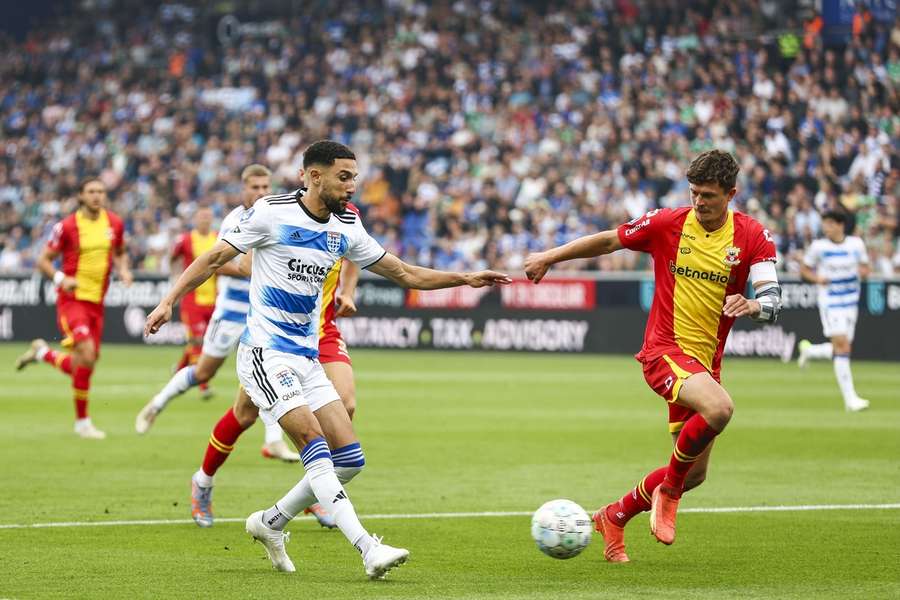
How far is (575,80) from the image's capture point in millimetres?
35188

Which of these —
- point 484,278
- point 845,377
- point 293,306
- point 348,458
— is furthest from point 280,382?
point 845,377

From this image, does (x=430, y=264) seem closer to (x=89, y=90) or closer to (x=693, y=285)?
(x=89, y=90)

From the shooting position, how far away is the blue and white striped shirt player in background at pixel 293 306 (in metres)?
7.92

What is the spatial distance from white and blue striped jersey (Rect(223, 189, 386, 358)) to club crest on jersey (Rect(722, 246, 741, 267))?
2.09 metres

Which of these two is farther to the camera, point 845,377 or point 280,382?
point 845,377

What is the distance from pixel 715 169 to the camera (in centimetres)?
822

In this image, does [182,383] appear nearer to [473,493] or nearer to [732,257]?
[473,493]

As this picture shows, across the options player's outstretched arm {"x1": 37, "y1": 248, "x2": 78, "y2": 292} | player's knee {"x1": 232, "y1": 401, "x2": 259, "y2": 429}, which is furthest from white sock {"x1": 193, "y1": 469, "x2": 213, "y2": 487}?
player's outstretched arm {"x1": 37, "y1": 248, "x2": 78, "y2": 292}

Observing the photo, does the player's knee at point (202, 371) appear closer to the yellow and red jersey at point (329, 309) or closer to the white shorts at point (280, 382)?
the yellow and red jersey at point (329, 309)

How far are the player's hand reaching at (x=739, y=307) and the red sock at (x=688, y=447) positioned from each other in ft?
2.06

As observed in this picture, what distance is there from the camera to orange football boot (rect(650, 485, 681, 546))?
8.19 metres

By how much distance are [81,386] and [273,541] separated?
8183mm

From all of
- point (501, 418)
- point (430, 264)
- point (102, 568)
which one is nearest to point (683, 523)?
point (102, 568)

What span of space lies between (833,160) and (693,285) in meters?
21.9
